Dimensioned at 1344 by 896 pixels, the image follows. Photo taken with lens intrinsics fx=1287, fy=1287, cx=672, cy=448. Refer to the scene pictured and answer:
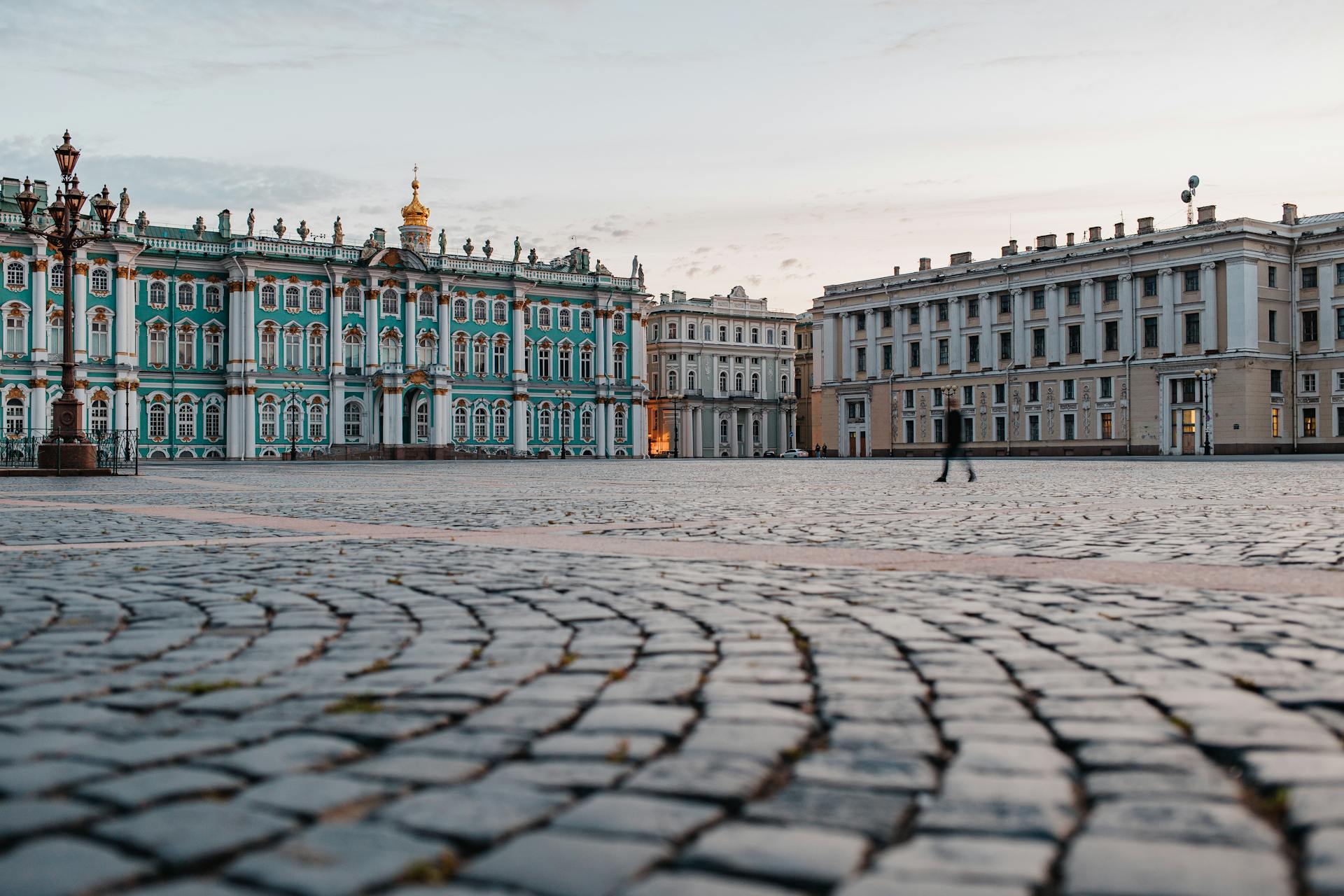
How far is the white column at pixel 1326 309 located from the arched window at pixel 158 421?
211 feet

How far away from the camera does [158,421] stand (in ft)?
234

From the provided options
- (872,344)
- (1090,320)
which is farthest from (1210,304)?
(872,344)

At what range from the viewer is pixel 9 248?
216ft

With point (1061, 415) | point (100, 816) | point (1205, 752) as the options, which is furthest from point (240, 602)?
point (1061, 415)

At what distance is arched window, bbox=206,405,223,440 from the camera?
239 feet

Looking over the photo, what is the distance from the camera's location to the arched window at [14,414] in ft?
217

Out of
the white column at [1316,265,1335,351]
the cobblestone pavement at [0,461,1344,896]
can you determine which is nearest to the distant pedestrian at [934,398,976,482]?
the cobblestone pavement at [0,461,1344,896]

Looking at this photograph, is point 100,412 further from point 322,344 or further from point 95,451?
point 95,451

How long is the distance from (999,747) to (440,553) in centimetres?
608

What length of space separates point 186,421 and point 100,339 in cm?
674

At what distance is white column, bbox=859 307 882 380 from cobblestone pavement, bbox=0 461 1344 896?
86.5 meters

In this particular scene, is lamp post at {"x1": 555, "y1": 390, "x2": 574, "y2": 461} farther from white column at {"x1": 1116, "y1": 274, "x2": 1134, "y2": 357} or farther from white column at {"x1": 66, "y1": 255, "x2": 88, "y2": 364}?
white column at {"x1": 1116, "y1": 274, "x2": 1134, "y2": 357}

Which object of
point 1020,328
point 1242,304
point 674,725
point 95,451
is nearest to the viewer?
point 674,725

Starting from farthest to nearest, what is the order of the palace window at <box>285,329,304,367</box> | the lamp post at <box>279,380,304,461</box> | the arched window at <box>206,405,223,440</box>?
the palace window at <box>285,329,304,367</box>, the lamp post at <box>279,380,304,461</box>, the arched window at <box>206,405,223,440</box>
